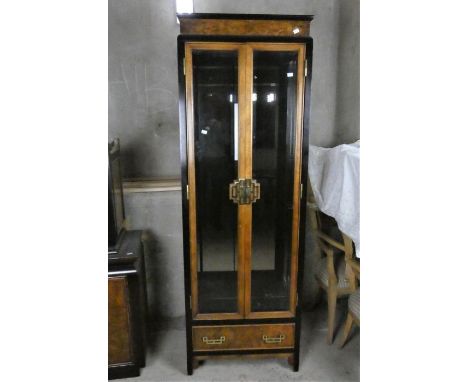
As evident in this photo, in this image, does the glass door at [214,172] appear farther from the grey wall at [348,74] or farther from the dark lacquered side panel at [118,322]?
the grey wall at [348,74]

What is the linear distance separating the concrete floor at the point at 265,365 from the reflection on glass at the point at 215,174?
309 mm

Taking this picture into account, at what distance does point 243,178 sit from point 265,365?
89 centimetres

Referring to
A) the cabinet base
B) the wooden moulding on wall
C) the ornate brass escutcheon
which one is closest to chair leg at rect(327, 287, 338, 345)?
the cabinet base

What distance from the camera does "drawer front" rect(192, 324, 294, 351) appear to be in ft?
4.46

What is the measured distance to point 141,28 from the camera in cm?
166

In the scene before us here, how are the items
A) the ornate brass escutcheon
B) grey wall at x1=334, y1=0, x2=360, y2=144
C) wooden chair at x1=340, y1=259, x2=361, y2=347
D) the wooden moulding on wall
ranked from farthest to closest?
grey wall at x1=334, y1=0, x2=360, y2=144 < wooden chair at x1=340, y1=259, x2=361, y2=347 < the ornate brass escutcheon < the wooden moulding on wall

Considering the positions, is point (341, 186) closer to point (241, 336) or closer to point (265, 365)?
point (241, 336)

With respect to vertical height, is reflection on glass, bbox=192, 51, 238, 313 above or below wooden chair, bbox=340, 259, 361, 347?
above

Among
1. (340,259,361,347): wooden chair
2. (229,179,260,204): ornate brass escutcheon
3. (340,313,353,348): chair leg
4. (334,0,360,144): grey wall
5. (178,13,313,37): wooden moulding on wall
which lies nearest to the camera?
(178,13,313,37): wooden moulding on wall

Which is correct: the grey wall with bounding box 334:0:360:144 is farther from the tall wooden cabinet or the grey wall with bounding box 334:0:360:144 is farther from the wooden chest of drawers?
the wooden chest of drawers

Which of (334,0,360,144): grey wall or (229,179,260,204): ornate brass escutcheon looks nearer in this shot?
(229,179,260,204): ornate brass escutcheon

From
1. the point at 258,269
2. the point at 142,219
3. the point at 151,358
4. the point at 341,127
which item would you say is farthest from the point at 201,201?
the point at 341,127

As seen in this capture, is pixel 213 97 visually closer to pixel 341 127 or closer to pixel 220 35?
pixel 220 35

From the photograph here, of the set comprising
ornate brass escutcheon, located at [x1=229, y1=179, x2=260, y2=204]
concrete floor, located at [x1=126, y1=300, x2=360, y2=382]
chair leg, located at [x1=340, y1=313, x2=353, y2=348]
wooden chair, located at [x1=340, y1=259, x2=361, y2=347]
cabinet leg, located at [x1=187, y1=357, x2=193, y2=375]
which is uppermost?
ornate brass escutcheon, located at [x1=229, y1=179, x2=260, y2=204]
